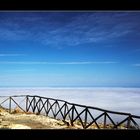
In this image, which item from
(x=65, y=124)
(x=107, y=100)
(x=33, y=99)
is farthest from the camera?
(x=107, y=100)

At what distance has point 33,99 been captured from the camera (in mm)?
11344

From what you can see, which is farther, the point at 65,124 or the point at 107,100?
the point at 107,100
